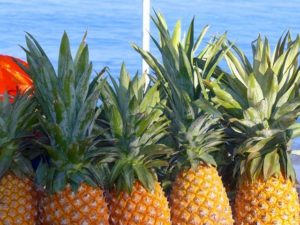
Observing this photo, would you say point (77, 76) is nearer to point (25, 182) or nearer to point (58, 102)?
point (58, 102)

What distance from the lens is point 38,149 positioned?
229cm

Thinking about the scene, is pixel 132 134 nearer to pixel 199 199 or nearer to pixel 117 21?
pixel 199 199

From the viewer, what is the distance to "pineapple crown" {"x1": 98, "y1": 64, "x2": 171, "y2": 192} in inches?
90.0

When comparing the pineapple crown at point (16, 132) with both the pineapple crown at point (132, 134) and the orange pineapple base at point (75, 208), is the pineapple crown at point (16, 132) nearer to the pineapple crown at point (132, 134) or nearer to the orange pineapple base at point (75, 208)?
the orange pineapple base at point (75, 208)

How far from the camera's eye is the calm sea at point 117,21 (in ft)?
37.5

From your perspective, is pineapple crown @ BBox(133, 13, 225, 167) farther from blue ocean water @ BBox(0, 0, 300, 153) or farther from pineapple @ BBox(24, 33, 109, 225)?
blue ocean water @ BBox(0, 0, 300, 153)

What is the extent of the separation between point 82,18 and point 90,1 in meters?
1.89

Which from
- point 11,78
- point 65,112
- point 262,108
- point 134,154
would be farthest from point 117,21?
point 65,112

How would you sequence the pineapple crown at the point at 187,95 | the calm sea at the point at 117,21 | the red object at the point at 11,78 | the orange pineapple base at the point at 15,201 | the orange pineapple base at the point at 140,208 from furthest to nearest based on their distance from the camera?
the calm sea at the point at 117,21
the red object at the point at 11,78
the pineapple crown at the point at 187,95
the orange pineapple base at the point at 140,208
the orange pineapple base at the point at 15,201

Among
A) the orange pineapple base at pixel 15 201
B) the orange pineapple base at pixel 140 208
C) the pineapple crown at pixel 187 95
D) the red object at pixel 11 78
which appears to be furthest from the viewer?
the red object at pixel 11 78

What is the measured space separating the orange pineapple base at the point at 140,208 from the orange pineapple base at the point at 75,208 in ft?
0.27

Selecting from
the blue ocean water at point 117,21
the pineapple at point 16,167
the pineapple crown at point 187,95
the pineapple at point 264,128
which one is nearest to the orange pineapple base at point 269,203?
the pineapple at point 264,128

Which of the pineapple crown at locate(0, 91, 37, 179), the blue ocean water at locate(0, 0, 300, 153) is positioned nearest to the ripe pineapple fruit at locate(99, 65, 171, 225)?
the pineapple crown at locate(0, 91, 37, 179)

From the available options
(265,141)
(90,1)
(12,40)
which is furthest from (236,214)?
(90,1)
